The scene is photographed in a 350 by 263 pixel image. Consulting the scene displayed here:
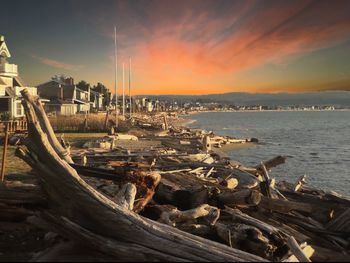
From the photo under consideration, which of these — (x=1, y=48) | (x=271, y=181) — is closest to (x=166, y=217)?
(x=271, y=181)

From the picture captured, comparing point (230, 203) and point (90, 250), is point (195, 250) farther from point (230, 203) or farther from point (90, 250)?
point (230, 203)

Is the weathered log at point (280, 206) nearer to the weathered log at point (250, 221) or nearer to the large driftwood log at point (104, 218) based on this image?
the weathered log at point (250, 221)

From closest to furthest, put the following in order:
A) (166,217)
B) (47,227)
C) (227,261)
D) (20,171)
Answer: (227,261), (47,227), (166,217), (20,171)

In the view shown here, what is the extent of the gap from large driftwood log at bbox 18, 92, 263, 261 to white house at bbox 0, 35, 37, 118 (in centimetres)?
4263

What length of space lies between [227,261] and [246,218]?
6.82 ft

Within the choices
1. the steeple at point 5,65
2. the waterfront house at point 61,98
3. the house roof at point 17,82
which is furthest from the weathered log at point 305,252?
the waterfront house at point 61,98

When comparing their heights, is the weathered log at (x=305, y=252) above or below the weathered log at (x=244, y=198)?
below

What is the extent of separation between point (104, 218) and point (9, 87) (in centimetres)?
4861

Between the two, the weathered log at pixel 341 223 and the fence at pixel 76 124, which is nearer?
the weathered log at pixel 341 223

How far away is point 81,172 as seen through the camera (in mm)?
8336

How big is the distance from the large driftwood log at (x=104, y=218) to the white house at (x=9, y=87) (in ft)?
140

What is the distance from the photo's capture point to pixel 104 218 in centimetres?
583

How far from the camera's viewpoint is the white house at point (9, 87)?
47906 mm

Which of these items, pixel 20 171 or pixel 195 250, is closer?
pixel 195 250
